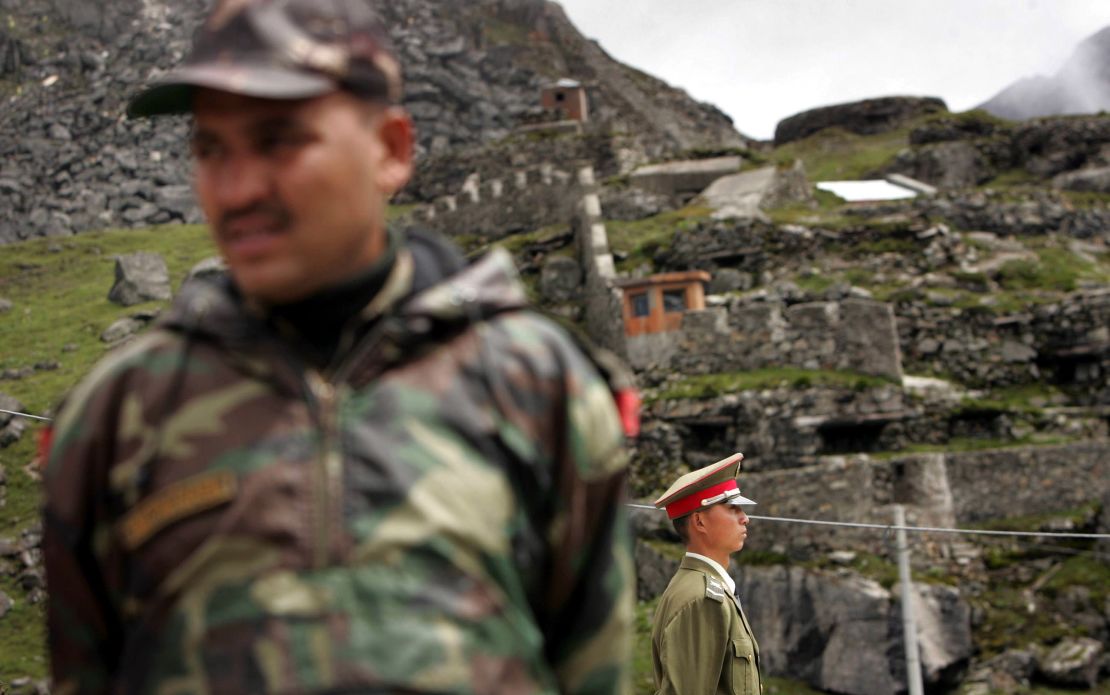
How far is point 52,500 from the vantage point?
206cm

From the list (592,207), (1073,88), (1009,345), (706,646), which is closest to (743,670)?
(706,646)

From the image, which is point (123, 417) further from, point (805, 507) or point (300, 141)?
point (805, 507)

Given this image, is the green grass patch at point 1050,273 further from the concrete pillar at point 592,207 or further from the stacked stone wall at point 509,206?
the stacked stone wall at point 509,206

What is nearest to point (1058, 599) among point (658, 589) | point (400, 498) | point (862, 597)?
point (862, 597)

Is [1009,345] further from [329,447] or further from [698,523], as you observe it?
[329,447]

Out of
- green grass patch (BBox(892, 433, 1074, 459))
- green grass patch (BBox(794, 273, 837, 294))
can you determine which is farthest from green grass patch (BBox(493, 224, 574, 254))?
green grass patch (BBox(892, 433, 1074, 459))

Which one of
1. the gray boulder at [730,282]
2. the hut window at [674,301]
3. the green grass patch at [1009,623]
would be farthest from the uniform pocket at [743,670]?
the gray boulder at [730,282]

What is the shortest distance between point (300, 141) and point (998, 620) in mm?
→ 15787

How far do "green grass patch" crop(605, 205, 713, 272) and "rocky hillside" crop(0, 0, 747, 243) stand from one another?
47.7ft

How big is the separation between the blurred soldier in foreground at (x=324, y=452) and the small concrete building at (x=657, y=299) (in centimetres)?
1862

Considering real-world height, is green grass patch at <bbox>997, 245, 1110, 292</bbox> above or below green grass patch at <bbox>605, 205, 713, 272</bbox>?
below

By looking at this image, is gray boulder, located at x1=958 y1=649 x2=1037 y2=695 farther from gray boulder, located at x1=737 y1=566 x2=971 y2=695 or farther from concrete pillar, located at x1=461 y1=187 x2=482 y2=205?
concrete pillar, located at x1=461 y1=187 x2=482 y2=205

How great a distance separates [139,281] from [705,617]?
23.8 m

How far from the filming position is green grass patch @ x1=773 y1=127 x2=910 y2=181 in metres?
40.3
